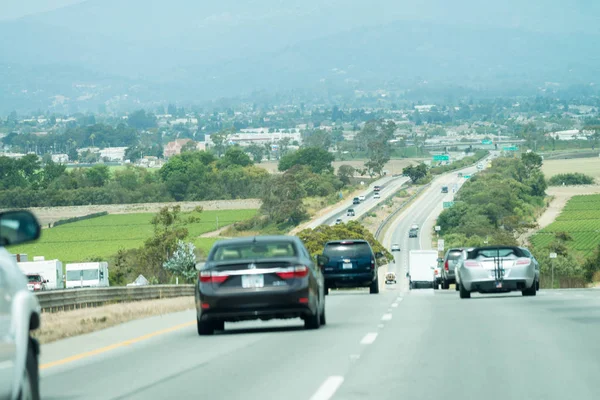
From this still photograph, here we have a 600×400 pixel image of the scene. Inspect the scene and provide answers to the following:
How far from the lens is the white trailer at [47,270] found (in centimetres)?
7150

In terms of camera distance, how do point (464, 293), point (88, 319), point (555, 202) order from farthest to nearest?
point (555, 202) < point (464, 293) < point (88, 319)

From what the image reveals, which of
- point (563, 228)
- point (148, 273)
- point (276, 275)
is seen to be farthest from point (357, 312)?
point (563, 228)

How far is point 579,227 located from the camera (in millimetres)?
133250

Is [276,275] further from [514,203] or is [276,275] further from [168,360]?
[514,203]

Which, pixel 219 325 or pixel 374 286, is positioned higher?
pixel 219 325

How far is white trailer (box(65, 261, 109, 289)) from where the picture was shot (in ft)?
249

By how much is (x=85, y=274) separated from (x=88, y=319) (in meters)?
52.2

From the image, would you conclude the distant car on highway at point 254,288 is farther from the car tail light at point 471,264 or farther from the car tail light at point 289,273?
the car tail light at point 471,264

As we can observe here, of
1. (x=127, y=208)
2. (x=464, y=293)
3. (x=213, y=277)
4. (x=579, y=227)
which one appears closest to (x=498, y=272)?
(x=464, y=293)

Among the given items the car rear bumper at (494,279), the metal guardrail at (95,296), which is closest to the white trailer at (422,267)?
the metal guardrail at (95,296)

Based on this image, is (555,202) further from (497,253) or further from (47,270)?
(497,253)

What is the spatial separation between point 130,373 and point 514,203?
5502 inches

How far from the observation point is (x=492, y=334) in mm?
18812

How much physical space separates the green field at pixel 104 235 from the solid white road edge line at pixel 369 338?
88.3 m
